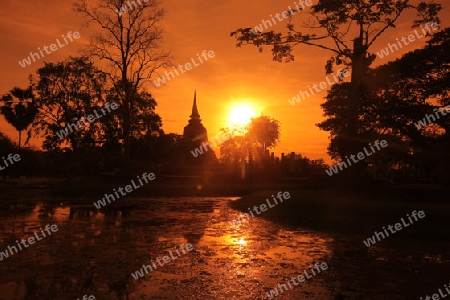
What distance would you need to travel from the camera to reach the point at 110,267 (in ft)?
23.8

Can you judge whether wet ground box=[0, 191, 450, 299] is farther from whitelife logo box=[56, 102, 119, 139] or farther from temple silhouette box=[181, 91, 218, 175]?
temple silhouette box=[181, 91, 218, 175]

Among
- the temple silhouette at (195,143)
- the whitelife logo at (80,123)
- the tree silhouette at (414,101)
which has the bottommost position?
the tree silhouette at (414,101)

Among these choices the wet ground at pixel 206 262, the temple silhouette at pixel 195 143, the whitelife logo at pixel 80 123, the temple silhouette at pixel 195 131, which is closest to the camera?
the wet ground at pixel 206 262

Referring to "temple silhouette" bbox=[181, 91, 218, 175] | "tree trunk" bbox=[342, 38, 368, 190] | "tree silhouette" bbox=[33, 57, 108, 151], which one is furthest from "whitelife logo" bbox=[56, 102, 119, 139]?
"tree trunk" bbox=[342, 38, 368, 190]

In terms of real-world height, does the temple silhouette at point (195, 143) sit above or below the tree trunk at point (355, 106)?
above

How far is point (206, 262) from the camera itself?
772 cm

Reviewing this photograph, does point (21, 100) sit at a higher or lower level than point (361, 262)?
higher

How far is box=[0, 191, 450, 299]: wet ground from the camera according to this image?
5.97 meters

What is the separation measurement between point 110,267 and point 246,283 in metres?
2.52

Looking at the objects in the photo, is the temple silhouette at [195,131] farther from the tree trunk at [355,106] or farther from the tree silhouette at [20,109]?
the tree trunk at [355,106]

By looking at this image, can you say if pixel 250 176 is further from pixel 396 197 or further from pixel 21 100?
pixel 21 100

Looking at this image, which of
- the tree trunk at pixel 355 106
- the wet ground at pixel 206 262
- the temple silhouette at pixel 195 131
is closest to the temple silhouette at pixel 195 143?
the temple silhouette at pixel 195 131

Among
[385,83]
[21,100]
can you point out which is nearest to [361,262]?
[385,83]

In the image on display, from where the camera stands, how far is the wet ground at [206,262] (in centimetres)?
597
